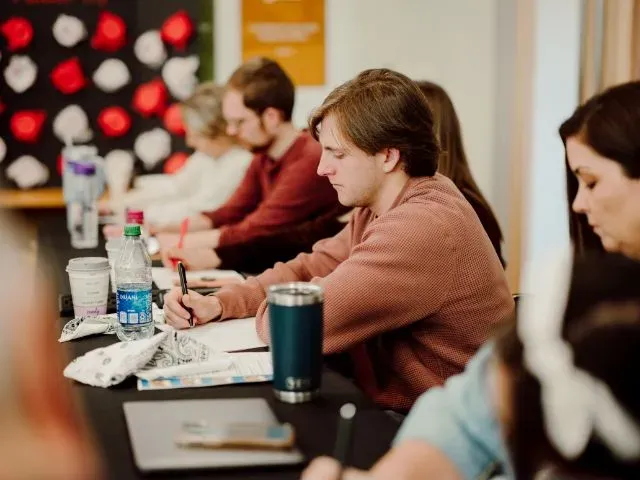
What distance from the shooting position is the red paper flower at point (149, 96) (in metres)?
4.88

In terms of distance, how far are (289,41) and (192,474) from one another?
13.3ft

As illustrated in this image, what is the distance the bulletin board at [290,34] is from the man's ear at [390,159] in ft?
10.3

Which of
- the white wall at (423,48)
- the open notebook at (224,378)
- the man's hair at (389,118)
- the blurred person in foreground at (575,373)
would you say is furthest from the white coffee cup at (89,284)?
the white wall at (423,48)

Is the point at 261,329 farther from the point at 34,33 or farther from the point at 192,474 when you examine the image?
the point at 34,33

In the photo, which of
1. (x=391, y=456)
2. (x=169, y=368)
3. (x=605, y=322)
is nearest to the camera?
(x=605, y=322)

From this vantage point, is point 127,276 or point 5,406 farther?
point 127,276

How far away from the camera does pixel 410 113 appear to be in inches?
72.6

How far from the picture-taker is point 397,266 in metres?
1.66

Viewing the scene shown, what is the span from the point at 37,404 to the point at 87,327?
0.42 meters

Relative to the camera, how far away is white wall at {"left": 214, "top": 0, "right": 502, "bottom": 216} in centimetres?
452

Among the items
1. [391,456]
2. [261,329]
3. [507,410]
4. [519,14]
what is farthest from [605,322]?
[519,14]

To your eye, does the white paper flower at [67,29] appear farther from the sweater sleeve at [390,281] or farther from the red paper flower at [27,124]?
the sweater sleeve at [390,281]

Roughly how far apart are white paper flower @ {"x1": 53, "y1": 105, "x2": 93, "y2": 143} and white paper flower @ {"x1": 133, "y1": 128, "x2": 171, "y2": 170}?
27 centimetres

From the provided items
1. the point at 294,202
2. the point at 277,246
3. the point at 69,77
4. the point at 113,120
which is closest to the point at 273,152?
the point at 294,202
